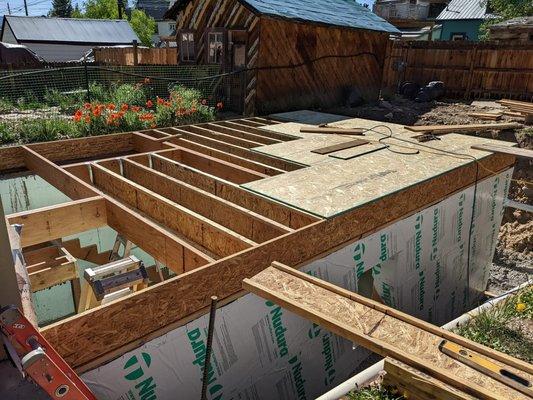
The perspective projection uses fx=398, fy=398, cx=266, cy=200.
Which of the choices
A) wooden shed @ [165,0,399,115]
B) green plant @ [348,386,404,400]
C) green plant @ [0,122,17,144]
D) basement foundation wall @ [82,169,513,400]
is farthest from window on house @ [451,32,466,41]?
green plant @ [348,386,404,400]

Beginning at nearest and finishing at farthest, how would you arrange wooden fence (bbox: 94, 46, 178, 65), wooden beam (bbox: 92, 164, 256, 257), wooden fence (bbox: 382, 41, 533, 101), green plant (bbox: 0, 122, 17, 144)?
wooden beam (bbox: 92, 164, 256, 257), green plant (bbox: 0, 122, 17, 144), wooden fence (bbox: 382, 41, 533, 101), wooden fence (bbox: 94, 46, 178, 65)

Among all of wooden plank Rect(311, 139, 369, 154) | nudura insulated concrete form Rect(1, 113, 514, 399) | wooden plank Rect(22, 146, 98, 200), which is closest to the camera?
nudura insulated concrete form Rect(1, 113, 514, 399)

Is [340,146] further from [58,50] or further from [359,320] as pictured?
[58,50]

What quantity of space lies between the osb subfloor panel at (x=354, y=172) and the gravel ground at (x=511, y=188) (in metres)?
3.45

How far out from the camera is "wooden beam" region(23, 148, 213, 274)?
3.69 meters

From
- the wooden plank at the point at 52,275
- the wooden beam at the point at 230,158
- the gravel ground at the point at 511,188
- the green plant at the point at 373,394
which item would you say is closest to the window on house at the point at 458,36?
the gravel ground at the point at 511,188

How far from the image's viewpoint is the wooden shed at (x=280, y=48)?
11.6 metres

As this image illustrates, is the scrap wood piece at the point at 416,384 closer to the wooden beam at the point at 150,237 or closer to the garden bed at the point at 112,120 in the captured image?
the wooden beam at the point at 150,237

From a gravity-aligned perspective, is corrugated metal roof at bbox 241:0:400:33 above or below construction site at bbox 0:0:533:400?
above

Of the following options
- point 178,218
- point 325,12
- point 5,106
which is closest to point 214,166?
point 178,218

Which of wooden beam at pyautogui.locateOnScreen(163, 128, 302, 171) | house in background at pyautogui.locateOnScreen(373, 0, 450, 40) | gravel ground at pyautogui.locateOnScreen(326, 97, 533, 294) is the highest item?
house in background at pyautogui.locateOnScreen(373, 0, 450, 40)

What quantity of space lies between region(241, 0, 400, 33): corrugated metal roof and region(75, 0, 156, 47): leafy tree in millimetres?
35466

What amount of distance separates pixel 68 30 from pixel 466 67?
96.4ft

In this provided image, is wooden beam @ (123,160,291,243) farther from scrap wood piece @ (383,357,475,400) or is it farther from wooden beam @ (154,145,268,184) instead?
scrap wood piece @ (383,357,475,400)
